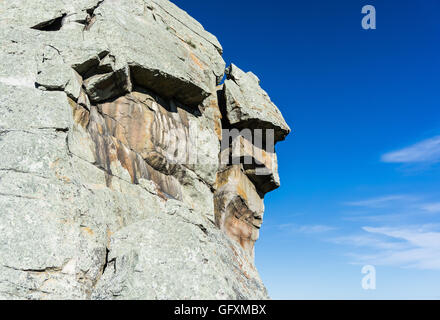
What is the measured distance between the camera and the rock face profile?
12938 millimetres

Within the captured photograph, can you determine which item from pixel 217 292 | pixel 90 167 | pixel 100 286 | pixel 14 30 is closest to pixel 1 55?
pixel 14 30

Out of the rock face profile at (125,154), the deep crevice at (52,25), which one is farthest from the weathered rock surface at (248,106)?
the deep crevice at (52,25)

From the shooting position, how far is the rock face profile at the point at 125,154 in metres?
12.9

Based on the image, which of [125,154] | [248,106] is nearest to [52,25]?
[125,154]

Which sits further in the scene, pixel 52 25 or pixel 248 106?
pixel 248 106

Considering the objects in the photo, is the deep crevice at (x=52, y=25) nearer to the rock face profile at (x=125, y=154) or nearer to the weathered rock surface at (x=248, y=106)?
the rock face profile at (x=125, y=154)

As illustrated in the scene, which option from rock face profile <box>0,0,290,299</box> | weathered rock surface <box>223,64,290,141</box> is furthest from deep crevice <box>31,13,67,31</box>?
weathered rock surface <box>223,64,290,141</box>

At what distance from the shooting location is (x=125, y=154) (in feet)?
69.9

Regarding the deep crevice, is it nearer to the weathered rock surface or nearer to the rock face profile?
the rock face profile

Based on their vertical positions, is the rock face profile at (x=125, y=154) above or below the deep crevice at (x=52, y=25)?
below

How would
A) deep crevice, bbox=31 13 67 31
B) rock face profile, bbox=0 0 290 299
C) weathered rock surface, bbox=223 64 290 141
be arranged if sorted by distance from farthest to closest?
1. weathered rock surface, bbox=223 64 290 141
2. deep crevice, bbox=31 13 67 31
3. rock face profile, bbox=0 0 290 299

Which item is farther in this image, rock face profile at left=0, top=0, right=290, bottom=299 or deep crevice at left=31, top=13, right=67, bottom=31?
deep crevice at left=31, top=13, right=67, bottom=31

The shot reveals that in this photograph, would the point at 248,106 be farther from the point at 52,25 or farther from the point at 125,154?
the point at 52,25

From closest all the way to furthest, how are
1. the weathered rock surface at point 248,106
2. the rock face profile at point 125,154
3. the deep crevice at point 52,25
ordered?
the rock face profile at point 125,154, the deep crevice at point 52,25, the weathered rock surface at point 248,106
